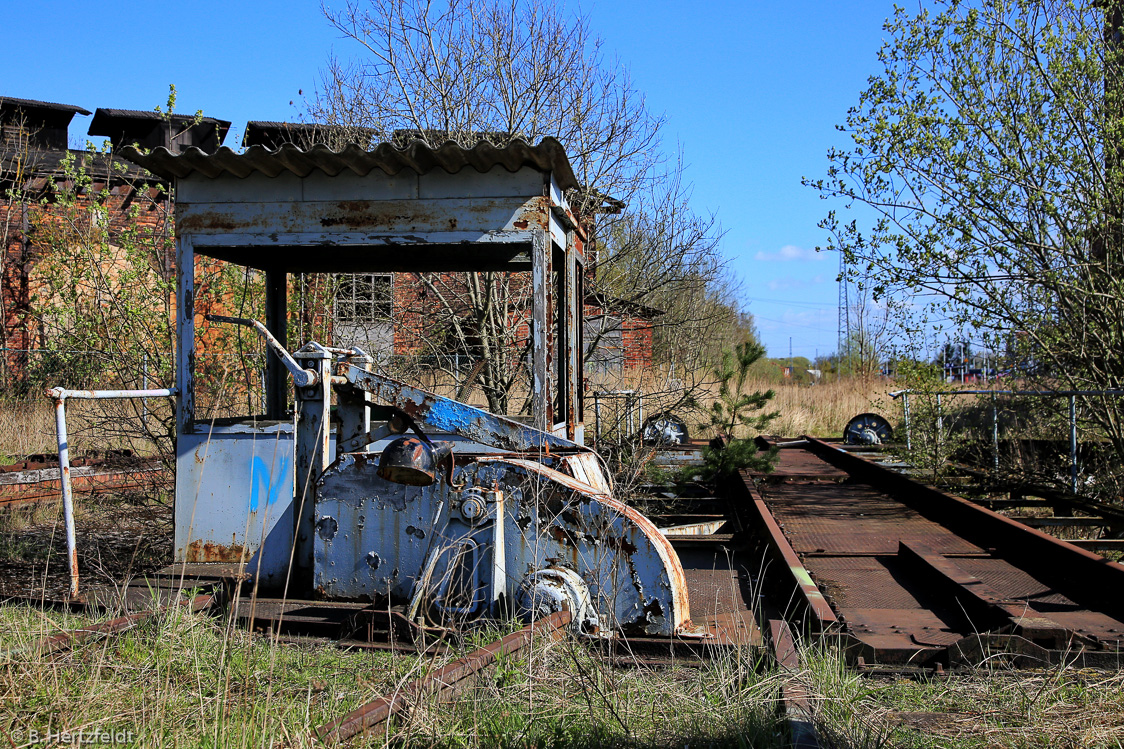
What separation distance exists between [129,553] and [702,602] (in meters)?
4.66

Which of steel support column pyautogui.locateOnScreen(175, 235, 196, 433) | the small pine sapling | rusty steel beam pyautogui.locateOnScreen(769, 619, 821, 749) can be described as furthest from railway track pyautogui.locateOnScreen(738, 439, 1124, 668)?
steel support column pyautogui.locateOnScreen(175, 235, 196, 433)

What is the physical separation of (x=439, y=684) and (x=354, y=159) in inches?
133

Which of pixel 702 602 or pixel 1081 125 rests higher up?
pixel 1081 125

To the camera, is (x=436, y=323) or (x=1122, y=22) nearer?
(x=1122, y=22)

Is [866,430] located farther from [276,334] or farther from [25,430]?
[25,430]

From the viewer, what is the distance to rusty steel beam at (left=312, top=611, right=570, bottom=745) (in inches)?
105

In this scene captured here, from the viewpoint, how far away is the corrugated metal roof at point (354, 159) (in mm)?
5004

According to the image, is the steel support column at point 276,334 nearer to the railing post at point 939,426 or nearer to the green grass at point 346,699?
the green grass at point 346,699

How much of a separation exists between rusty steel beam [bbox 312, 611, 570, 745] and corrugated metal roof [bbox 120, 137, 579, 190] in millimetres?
2824

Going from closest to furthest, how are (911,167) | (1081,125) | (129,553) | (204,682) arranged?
1. (204,682)
2. (129,553)
3. (1081,125)
4. (911,167)

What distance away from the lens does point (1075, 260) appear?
8.87m

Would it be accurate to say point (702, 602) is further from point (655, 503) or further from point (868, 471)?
point (868, 471)

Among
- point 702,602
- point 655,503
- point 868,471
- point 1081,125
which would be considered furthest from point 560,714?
point 1081,125

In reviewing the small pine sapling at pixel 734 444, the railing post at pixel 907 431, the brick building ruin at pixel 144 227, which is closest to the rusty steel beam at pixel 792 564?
the small pine sapling at pixel 734 444
